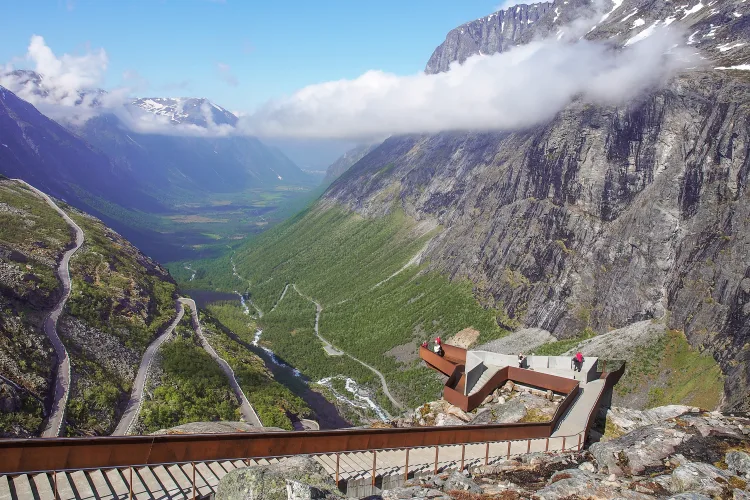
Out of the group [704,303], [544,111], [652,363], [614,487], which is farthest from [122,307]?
[544,111]

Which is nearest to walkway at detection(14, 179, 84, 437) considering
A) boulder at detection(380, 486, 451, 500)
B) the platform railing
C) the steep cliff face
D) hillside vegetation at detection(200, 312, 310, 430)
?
hillside vegetation at detection(200, 312, 310, 430)

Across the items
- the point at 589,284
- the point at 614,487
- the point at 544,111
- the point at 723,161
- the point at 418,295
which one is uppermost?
the point at 544,111

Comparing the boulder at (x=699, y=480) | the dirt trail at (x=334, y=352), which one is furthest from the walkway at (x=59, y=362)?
the dirt trail at (x=334, y=352)

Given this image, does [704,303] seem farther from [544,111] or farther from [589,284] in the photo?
[544,111]

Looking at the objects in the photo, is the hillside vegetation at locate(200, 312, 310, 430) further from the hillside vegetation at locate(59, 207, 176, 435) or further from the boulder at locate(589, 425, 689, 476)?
the boulder at locate(589, 425, 689, 476)

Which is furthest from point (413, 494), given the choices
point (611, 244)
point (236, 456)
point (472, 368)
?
point (611, 244)

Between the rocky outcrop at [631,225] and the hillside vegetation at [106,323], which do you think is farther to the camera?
the rocky outcrop at [631,225]

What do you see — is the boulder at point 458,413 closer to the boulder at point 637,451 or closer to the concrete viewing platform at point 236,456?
the concrete viewing platform at point 236,456
